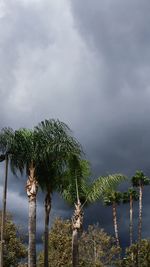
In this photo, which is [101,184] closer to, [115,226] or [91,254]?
[91,254]

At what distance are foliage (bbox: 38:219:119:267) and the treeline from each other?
20.8 m

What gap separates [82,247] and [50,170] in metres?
30.5

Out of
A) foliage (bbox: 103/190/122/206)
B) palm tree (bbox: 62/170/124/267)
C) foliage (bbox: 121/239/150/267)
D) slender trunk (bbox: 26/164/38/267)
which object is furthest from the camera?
foliage (bbox: 103/190/122/206)

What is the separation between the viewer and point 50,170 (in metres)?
36.1

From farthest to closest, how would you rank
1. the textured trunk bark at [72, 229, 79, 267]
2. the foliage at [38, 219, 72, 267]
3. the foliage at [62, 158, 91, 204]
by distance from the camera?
the foliage at [38, 219, 72, 267] → the foliage at [62, 158, 91, 204] → the textured trunk bark at [72, 229, 79, 267]

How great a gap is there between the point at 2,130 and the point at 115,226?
173ft

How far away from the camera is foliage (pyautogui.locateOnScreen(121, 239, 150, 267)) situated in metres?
78.8

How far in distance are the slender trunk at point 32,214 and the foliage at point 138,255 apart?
4712 cm

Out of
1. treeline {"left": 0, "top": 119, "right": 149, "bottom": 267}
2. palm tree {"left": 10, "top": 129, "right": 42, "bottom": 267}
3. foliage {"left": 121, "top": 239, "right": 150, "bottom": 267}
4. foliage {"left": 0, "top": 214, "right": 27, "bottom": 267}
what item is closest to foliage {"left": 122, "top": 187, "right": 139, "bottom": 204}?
foliage {"left": 121, "top": 239, "right": 150, "bottom": 267}

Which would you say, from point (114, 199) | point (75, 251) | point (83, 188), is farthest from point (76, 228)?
point (114, 199)

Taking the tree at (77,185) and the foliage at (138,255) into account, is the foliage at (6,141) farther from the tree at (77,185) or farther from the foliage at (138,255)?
the foliage at (138,255)

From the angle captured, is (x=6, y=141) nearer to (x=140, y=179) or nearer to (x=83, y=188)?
(x=83, y=188)

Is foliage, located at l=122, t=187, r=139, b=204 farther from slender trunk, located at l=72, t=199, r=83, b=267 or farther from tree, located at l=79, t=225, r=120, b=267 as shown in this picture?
slender trunk, located at l=72, t=199, r=83, b=267

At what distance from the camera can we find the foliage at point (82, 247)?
197 feet
